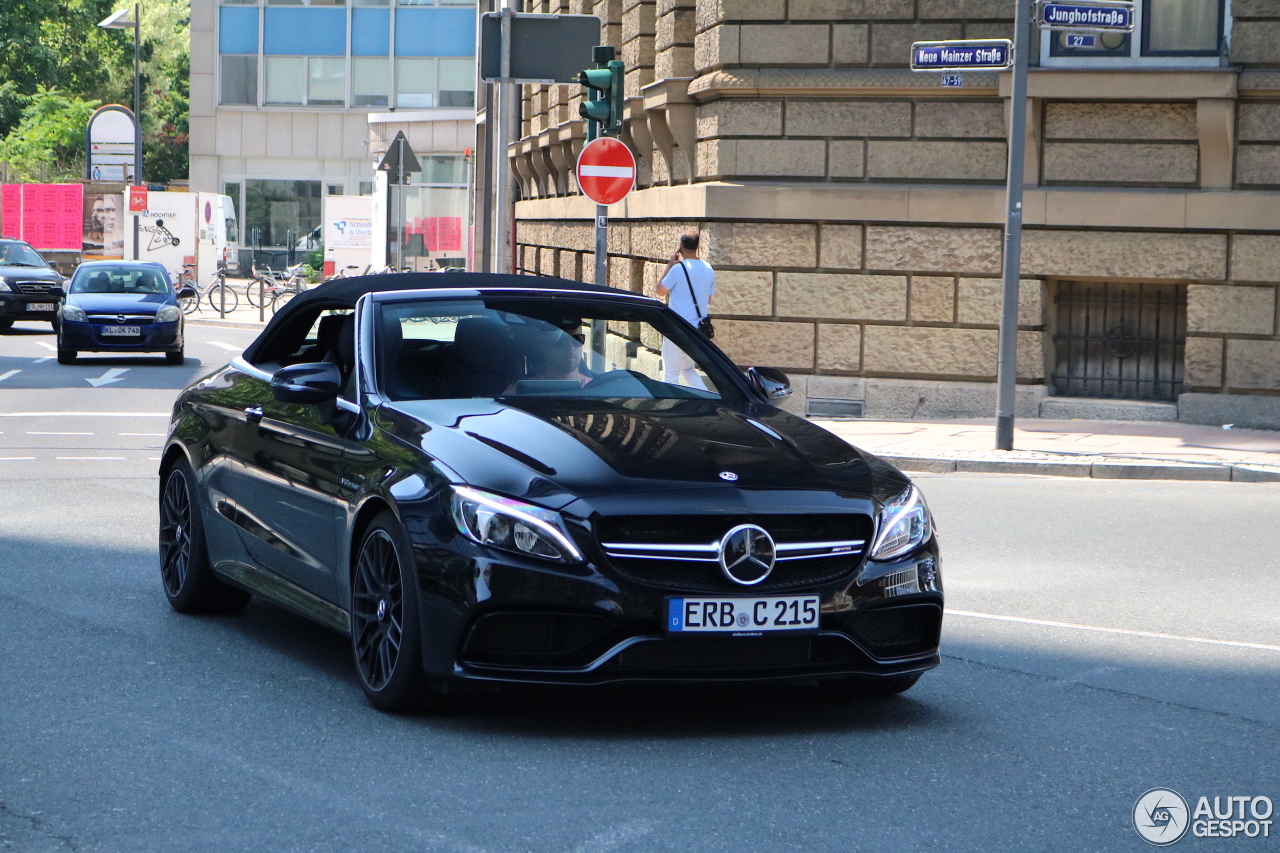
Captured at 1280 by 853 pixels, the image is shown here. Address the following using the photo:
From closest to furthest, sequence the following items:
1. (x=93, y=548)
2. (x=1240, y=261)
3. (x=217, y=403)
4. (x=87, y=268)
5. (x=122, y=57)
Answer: (x=217, y=403), (x=93, y=548), (x=1240, y=261), (x=87, y=268), (x=122, y=57)

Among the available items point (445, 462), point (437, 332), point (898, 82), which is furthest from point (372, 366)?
point (898, 82)

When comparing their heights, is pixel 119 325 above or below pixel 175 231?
below

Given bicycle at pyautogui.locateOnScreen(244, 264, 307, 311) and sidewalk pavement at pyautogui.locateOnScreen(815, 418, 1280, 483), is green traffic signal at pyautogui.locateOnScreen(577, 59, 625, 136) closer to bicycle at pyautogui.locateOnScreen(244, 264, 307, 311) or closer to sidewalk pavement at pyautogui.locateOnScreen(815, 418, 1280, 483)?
sidewalk pavement at pyautogui.locateOnScreen(815, 418, 1280, 483)

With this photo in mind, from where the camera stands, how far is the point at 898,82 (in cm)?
1806

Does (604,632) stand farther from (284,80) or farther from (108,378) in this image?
(284,80)

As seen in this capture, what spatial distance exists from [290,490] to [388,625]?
1010 millimetres

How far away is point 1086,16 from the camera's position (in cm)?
1494

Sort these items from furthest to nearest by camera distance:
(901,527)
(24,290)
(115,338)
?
(24,290) < (115,338) < (901,527)

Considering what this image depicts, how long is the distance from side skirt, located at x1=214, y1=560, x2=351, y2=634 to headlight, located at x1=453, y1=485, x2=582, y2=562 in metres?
0.92

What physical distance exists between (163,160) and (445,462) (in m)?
84.9

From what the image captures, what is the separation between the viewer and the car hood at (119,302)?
85.6 feet

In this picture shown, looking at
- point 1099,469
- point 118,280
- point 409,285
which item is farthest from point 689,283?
point 118,280

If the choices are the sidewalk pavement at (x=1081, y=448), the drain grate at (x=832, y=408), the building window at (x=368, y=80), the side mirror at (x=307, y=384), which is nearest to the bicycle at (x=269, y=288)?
the building window at (x=368, y=80)

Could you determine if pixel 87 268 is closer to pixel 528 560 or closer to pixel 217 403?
pixel 217 403
